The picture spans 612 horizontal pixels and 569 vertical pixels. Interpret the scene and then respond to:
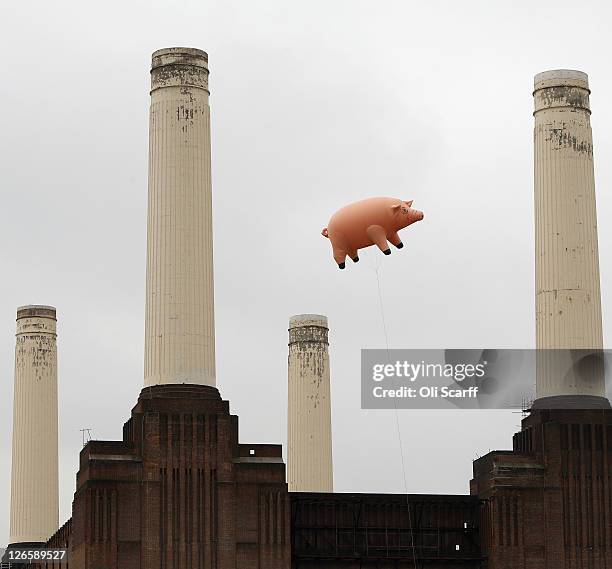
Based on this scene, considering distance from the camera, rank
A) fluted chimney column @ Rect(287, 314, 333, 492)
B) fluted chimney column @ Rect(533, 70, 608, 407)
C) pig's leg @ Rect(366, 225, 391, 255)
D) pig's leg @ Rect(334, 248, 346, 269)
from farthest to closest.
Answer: fluted chimney column @ Rect(287, 314, 333, 492), fluted chimney column @ Rect(533, 70, 608, 407), pig's leg @ Rect(334, 248, 346, 269), pig's leg @ Rect(366, 225, 391, 255)

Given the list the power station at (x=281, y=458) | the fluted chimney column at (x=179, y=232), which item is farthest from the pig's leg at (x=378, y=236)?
the fluted chimney column at (x=179, y=232)

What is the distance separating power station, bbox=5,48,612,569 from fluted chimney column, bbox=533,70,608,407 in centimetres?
8

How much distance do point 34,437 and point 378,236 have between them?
207 feet

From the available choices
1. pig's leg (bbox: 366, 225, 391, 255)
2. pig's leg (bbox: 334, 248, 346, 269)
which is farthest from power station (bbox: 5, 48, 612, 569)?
pig's leg (bbox: 366, 225, 391, 255)

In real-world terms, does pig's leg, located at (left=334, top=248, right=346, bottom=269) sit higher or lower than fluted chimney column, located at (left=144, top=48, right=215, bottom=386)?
lower

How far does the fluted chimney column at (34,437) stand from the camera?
451 feet

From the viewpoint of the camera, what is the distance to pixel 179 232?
319 feet

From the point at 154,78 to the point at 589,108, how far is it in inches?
884

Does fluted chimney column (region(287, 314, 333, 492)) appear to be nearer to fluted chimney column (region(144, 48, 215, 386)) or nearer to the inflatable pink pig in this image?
fluted chimney column (region(144, 48, 215, 386))

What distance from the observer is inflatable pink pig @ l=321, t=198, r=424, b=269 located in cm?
8019

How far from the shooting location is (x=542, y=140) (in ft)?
331

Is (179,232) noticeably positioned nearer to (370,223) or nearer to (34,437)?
(370,223)

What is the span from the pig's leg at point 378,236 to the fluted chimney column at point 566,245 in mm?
21251

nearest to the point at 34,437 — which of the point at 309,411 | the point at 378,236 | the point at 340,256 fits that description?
the point at 309,411
